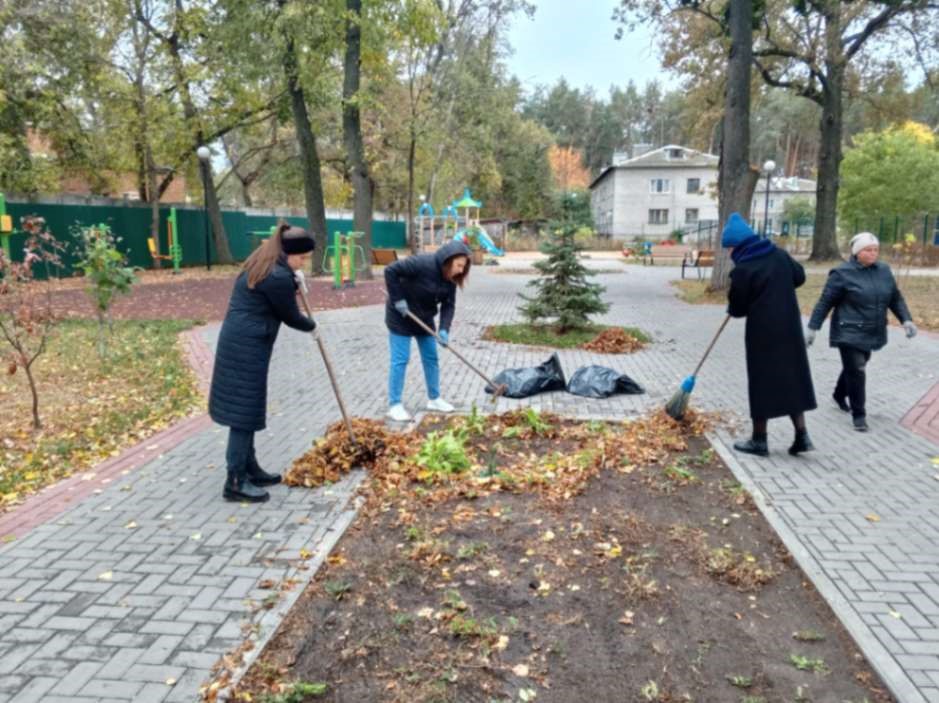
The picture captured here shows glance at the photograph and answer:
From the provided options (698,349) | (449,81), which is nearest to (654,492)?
(698,349)

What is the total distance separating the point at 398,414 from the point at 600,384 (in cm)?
217

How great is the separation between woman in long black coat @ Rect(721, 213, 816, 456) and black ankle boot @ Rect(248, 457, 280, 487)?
3.41m

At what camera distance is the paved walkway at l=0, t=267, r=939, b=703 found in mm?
2854

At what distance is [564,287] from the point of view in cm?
1019

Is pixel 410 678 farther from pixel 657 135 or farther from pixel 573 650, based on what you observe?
pixel 657 135

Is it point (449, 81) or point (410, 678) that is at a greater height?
point (449, 81)

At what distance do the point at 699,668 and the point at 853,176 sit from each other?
114 feet

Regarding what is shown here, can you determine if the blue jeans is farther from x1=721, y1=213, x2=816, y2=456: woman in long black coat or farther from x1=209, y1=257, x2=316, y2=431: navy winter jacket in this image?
x1=721, y1=213, x2=816, y2=456: woman in long black coat

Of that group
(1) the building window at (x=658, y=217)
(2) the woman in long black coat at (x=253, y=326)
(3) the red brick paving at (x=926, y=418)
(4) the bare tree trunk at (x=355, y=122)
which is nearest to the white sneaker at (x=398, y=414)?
(2) the woman in long black coat at (x=253, y=326)

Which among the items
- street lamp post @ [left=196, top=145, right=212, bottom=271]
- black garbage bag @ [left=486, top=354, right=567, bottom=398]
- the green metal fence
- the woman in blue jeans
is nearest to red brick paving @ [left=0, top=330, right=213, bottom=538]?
the woman in blue jeans

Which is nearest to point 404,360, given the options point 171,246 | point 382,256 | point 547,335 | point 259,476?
point 259,476

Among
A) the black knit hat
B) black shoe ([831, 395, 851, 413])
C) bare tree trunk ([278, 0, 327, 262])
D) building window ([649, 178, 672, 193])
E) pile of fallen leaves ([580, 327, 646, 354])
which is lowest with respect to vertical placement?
black shoe ([831, 395, 851, 413])

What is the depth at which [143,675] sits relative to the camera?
2750 millimetres

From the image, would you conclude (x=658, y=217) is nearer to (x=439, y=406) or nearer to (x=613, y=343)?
(x=613, y=343)
